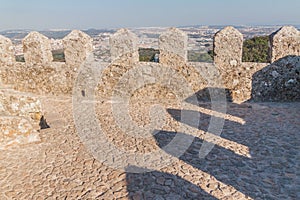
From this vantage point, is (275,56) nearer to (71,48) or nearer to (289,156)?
(289,156)

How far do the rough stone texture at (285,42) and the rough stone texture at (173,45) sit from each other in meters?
1.93

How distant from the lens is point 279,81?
256 inches

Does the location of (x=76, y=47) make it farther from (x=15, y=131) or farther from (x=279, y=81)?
(x=279, y=81)

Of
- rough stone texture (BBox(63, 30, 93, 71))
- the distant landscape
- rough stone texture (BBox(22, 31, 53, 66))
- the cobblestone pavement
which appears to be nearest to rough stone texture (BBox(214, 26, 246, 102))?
the distant landscape

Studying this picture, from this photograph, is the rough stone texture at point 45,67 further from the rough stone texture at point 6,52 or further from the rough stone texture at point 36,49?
the rough stone texture at point 6,52

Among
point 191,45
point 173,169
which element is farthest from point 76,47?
point 173,169

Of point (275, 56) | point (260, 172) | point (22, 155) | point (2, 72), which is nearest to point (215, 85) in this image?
point (275, 56)

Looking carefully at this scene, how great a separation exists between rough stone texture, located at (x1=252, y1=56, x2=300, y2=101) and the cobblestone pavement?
134 centimetres

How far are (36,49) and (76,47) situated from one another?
3.84 feet

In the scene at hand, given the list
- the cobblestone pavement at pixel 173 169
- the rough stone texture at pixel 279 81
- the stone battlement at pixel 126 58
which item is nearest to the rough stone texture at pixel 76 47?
the stone battlement at pixel 126 58

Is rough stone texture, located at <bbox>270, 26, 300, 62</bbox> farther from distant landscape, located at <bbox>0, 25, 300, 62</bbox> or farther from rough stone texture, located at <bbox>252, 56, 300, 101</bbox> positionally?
distant landscape, located at <bbox>0, 25, 300, 62</bbox>

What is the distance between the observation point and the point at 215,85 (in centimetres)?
682

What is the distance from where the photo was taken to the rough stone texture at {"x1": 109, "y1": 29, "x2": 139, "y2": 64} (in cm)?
693

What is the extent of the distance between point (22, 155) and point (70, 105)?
2.70 meters
